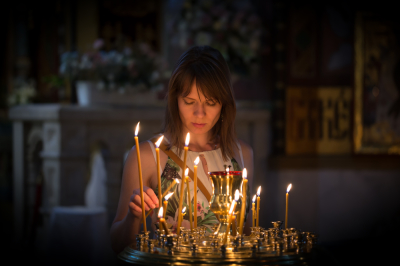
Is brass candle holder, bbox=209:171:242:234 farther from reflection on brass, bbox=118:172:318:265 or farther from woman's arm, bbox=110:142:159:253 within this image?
woman's arm, bbox=110:142:159:253

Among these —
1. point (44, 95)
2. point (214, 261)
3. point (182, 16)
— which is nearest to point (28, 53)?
point (44, 95)

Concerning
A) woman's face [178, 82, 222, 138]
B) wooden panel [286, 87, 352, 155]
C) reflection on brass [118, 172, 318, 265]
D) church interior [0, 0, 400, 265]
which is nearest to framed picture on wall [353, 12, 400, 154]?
church interior [0, 0, 400, 265]

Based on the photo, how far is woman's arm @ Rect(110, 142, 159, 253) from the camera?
1.51m

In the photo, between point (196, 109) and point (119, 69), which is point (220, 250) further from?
point (119, 69)

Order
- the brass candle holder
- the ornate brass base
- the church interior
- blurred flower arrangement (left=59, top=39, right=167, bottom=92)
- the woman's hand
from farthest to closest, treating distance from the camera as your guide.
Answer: blurred flower arrangement (left=59, top=39, right=167, bottom=92) → the church interior → the woman's hand → the brass candle holder → the ornate brass base

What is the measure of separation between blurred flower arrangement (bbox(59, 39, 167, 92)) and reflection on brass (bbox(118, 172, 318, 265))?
3489 millimetres

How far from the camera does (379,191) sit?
5.39 metres

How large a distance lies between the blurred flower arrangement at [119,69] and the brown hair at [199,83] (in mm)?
2792

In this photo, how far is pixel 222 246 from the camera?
1.09m

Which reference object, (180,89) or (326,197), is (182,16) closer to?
(326,197)

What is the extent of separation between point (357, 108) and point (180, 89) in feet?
13.1

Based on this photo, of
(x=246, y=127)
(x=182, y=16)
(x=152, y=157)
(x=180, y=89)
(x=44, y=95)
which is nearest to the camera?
(x=180, y=89)

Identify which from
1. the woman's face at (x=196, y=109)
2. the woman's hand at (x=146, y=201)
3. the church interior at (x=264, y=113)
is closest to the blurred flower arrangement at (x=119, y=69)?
the church interior at (x=264, y=113)

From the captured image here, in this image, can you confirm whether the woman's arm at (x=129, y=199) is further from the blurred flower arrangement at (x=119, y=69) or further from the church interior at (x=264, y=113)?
the blurred flower arrangement at (x=119, y=69)
